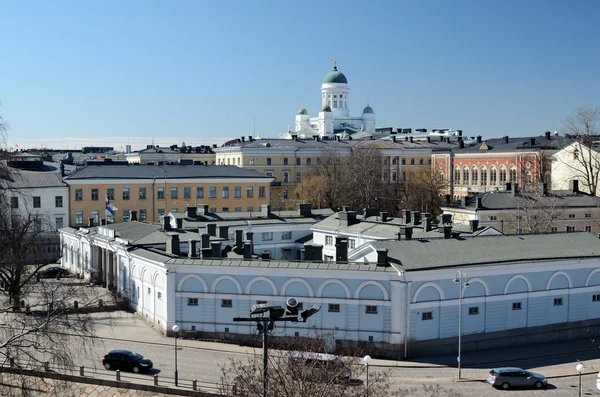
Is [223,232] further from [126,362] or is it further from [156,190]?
[156,190]

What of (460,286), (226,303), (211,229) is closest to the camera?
(460,286)

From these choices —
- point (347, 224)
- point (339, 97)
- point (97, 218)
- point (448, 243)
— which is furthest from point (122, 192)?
point (339, 97)

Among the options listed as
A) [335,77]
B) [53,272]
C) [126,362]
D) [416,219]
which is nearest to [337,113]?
[335,77]

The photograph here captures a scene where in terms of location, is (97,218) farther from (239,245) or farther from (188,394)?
(188,394)

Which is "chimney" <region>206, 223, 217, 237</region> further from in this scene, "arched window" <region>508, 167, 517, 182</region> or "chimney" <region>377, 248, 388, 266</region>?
"arched window" <region>508, 167, 517, 182</region>

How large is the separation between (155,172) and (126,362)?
144ft

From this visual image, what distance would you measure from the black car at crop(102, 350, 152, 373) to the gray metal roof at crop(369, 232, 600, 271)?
39.7 feet

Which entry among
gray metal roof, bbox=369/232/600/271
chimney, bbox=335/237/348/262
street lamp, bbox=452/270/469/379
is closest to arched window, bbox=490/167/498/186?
gray metal roof, bbox=369/232/600/271

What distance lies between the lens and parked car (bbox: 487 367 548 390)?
103ft

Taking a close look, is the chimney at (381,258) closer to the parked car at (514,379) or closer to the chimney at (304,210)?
the parked car at (514,379)

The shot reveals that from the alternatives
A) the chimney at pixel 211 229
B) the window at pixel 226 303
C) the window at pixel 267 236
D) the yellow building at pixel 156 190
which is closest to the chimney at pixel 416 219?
the window at pixel 267 236

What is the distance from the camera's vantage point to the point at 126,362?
32.8 meters

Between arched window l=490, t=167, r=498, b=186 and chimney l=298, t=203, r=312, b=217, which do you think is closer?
chimney l=298, t=203, r=312, b=217

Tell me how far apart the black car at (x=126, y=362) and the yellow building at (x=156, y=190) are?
35.4 m
